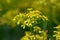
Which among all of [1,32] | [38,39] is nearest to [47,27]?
[38,39]

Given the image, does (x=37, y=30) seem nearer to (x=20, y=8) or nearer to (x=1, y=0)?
(x=20, y=8)

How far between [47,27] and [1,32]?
53 centimetres

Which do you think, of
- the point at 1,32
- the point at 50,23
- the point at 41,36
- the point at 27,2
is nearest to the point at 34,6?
the point at 27,2

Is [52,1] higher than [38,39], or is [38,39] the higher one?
[52,1]

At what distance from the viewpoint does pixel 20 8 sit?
5.57ft

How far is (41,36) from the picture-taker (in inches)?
56.6

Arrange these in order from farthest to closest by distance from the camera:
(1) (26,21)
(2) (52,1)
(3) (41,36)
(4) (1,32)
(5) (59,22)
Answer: (4) (1,32) → (5) (59,22) → (2) (52,1) → (3) (41,36) → (1) (26,21)

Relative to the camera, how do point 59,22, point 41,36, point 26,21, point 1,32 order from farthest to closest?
1. point 1,32
2. point 59,22
3. point 41,36
4. point 26,21

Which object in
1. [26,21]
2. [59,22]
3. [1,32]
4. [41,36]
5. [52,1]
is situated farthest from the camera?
[1,32]

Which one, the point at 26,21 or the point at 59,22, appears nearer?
the point at 26,21

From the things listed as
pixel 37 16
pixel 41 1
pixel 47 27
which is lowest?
pixel 37 16

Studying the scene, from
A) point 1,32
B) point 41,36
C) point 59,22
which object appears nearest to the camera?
point 41,36

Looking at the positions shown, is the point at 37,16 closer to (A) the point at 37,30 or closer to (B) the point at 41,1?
(A) the point at 37,30

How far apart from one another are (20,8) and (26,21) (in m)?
0.38
